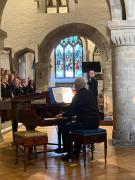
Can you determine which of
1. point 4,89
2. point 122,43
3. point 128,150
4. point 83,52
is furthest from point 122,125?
point 83,52

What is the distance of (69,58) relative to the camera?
86.0ft

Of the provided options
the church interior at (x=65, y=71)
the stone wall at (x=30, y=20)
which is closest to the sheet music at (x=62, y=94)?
the church interior at (x=65, y=71)

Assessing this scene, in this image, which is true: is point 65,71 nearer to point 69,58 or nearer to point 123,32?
point 69,58

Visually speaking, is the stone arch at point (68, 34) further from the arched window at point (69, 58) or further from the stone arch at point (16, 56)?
the arched window at point (69, 58)

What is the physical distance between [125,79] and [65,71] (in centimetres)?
1715

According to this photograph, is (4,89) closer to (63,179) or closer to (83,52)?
(63,179)

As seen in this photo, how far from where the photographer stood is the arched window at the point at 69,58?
25984mm

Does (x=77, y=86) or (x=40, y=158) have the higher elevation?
(x=77, y=86)

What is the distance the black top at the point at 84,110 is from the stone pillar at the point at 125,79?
6.37ft

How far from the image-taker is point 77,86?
722 cm

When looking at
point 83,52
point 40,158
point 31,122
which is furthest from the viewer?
point 83,52

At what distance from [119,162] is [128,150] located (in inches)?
50.8

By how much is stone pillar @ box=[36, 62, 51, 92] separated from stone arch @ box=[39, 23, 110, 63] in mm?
266

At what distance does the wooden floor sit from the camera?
20.4 ft
